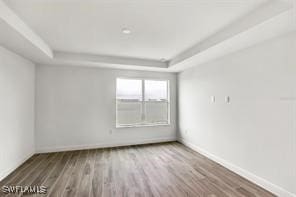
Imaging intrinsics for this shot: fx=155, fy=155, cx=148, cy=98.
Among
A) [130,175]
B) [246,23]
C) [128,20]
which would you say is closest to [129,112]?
[130,175]

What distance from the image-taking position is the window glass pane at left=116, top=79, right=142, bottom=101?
4.95 m

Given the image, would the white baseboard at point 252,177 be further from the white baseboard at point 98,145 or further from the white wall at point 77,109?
the white wall at point 77,109

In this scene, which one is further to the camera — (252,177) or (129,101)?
(129,101)

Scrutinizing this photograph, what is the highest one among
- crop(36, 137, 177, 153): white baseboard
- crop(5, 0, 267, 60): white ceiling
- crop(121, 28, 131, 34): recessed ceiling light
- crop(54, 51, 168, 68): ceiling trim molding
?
crop(5, 0, 267, 60): white ceiling

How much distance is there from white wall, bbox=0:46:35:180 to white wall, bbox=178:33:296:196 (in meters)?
4.28

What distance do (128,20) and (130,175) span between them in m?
2.72

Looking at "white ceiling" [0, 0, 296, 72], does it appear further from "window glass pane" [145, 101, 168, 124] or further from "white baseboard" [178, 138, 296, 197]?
"white baseboard" [178, 138, 296, 197]

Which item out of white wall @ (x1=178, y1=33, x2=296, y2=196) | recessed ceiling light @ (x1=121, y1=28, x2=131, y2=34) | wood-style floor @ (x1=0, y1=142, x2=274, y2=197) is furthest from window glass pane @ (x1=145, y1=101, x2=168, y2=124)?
recessed ceiling light @ (x1=121, y1=28, x2=131, y2=34)

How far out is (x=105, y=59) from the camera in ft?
13.3

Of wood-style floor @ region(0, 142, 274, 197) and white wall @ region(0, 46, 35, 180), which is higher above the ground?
white wall @ region(0, 46, 35, 180)

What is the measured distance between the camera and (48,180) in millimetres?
2779

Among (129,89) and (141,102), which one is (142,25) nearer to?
(129,89)

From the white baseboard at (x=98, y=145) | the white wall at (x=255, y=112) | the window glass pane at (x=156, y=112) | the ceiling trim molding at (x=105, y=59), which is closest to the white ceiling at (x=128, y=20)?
the ceiling trim molding at (x=105, y=59)

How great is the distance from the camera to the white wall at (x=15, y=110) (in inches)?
111
